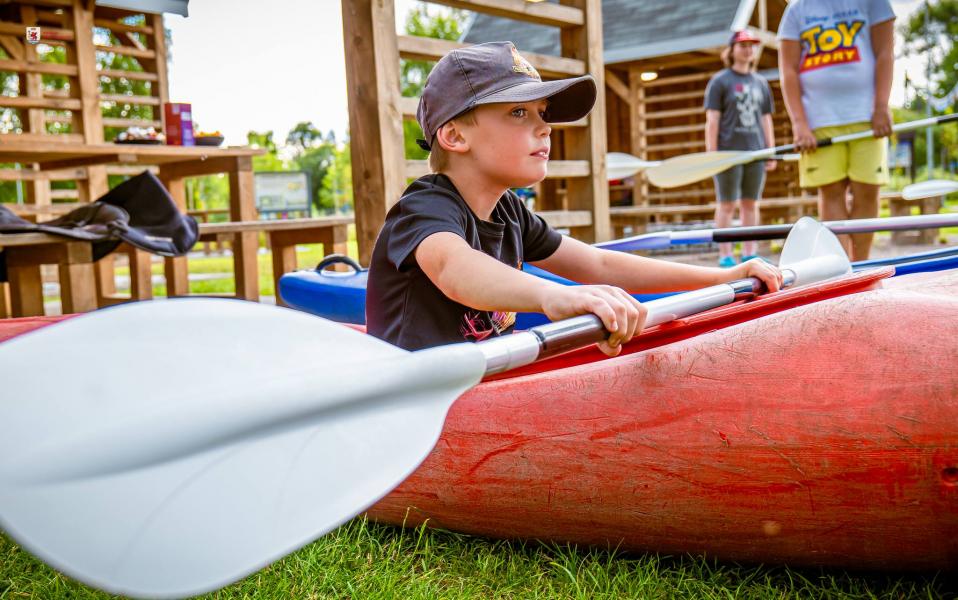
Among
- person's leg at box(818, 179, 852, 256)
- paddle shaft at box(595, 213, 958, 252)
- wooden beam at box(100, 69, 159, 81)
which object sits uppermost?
wooden beam at box(100, 69, 159, 81)

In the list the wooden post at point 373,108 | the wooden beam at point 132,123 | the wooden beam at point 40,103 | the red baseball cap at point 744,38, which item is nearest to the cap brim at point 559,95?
the wooden post at point 373,108

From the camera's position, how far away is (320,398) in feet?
3.41

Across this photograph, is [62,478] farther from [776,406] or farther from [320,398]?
[776,406]

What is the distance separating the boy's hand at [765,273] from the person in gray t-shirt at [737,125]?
397cm

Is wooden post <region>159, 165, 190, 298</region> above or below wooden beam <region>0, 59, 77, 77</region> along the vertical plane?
below

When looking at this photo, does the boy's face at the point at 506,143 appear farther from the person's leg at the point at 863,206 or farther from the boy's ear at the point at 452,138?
the person's leg at the point at 863,206

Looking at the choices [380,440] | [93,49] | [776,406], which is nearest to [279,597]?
[380,440]

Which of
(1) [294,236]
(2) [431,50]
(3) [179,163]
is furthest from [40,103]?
(2) [431,50]

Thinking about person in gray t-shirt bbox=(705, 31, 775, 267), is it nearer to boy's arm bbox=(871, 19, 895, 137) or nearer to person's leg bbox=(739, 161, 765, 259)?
person's leg bbox=(739, 161, 765, 259)

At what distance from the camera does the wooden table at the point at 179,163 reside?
4.54m

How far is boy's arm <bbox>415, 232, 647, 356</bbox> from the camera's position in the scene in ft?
4.52

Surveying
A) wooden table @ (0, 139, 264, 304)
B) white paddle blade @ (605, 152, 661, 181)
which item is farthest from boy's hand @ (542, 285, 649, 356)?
white paddle blade @ (605, 152, 661, 181)

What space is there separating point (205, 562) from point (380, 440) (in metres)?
0.29

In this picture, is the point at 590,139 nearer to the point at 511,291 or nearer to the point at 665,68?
the point at 511,291
